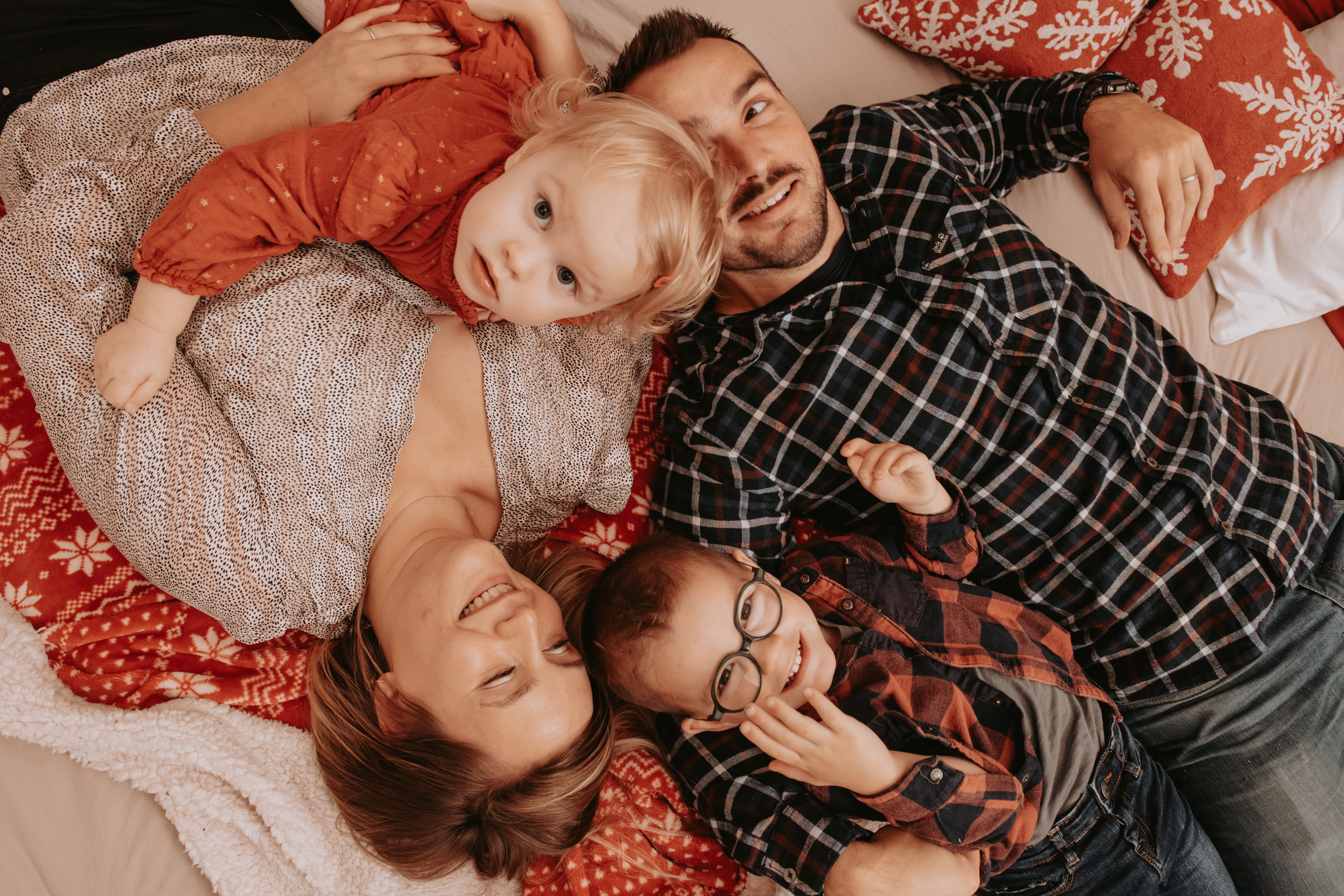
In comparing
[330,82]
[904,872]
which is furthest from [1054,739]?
[330,82]

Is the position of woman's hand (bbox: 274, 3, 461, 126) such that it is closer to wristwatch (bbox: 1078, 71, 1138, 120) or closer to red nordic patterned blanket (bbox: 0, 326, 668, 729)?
red nordic patterned blanket (bbox: 0, 326, 668, 729)

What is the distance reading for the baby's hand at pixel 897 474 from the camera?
147cm

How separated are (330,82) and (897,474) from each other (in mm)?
1400

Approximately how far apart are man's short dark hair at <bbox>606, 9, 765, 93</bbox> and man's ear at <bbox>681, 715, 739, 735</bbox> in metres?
1.35

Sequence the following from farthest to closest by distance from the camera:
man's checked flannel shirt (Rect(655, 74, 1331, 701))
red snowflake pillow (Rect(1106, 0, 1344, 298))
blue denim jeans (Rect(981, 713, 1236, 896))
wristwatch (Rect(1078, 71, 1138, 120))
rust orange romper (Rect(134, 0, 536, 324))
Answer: red snowflake pillow (Rect(1106, 0, 1344, 298)) < wristwatch (Rect(1078, 71, 1138, 120)) < man's checked flannel shirt (Rect(655, 74, 1331, 701)) < blue denim jeans (Rect(981, 713, 1236, 896)) < rust orange romper (Rect(134, 0, 536, 324))

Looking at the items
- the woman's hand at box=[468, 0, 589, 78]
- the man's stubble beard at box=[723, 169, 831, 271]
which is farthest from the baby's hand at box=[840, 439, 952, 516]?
the woman's hand at box=[468, 0, 589, 78]

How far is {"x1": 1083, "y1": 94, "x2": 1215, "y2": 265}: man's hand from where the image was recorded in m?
1.64

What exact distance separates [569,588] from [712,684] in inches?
18.5

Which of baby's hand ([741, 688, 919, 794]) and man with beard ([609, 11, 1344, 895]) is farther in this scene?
man with beard ([609, 11, 1344, 895])

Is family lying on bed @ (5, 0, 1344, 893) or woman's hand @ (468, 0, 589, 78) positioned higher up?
woman's hand @ (468, 0, 589, 78)

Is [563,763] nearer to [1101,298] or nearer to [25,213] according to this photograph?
[25,213]

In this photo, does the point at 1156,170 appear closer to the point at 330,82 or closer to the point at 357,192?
the point at 357,192

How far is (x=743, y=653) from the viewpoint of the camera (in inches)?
54.7

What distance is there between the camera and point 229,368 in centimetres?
139
